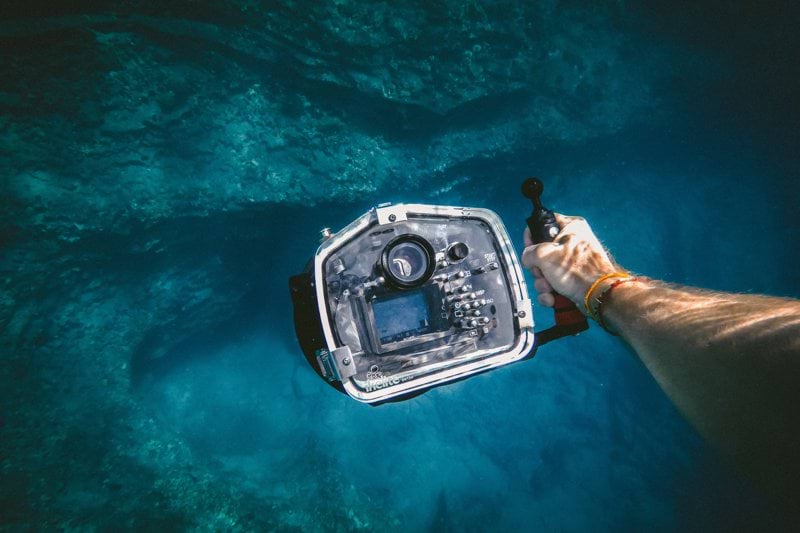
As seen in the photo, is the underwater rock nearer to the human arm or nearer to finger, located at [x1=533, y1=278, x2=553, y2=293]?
finger, located at [x1=533, y1=278, x2=553, y2=293]

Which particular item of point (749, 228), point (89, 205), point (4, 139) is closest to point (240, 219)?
point (89, 205)

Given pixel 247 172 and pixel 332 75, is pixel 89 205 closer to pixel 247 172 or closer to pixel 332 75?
pixel 247 172

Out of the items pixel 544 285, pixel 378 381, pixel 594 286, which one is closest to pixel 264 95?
pixel 378 381

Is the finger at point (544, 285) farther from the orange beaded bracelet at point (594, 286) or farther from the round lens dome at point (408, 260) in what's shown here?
the round lens dome at point (408, 260)

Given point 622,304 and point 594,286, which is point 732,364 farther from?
point 594,286

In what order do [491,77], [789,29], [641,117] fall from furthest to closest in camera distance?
[641,117] < [789,29] < [491,77]

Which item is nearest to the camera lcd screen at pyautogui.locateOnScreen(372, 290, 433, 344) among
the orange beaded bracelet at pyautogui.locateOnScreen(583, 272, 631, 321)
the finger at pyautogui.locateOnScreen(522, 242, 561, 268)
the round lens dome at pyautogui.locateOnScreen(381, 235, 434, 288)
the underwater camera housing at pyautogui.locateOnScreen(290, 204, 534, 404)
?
the underwater camera housing at pyautogui.locateOnScreen(290, 204, 534, 404)

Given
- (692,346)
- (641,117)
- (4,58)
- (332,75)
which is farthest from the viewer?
(641,117)
